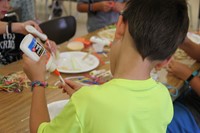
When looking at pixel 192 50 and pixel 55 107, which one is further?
pixel 192 50

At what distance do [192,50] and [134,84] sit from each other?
980 mm

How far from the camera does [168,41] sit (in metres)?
0.73

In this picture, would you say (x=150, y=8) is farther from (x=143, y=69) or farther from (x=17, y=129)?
(x=17, y=129)

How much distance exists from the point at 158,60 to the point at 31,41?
441mm

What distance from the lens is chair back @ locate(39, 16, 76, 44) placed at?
1.91 meters

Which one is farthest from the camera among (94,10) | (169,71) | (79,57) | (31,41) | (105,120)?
(94,10)

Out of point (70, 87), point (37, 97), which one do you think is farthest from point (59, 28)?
point (37, 97)

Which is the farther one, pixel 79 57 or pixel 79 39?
pixel 79 39

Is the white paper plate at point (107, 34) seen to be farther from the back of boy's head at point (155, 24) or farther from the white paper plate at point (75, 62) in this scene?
the back of boy's head at point (155, 24)

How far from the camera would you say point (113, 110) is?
2.26ft

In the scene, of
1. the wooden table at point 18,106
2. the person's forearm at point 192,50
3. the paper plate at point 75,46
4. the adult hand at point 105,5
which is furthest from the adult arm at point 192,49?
the adult hand at point 105,5

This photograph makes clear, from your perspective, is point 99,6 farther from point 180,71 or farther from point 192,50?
point 180,71

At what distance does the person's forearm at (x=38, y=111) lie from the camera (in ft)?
2.82

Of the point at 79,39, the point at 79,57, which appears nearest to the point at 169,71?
the point at 79,57
